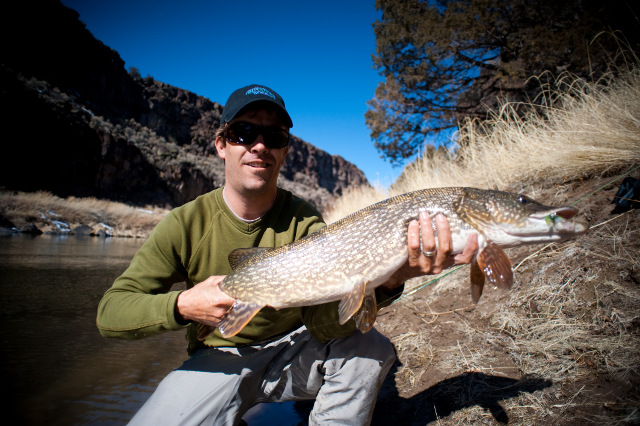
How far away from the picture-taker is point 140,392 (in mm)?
2670

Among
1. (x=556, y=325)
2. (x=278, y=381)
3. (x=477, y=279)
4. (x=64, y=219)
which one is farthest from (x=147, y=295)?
(x=64, y=219)

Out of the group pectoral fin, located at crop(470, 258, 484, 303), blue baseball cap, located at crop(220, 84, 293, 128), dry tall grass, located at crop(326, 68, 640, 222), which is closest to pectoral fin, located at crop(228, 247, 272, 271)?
blue baseball cap, located at crop(220, 84, 293, 128)

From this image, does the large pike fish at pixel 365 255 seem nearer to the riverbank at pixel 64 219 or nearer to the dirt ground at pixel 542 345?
the dirt ground at pixel 542 345

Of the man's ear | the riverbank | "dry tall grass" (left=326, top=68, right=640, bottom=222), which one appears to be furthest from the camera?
the riverbank

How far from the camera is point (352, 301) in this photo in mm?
1828

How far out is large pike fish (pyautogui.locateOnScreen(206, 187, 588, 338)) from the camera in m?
1.83

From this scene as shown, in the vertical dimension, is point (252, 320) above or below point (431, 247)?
below

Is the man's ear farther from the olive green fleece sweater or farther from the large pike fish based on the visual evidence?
the large pike fish

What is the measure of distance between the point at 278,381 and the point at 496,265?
1.64 meters

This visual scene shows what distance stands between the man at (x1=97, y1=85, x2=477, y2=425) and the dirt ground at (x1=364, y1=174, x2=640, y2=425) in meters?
0.59

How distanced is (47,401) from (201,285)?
1956 millimetres

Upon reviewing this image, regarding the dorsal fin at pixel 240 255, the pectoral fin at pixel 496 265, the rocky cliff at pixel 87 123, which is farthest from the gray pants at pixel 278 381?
the rocky cliff at pixel 87 123

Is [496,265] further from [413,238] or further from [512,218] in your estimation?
[413,238]

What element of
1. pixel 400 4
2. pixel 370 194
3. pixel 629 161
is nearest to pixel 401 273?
pixel 629 161
